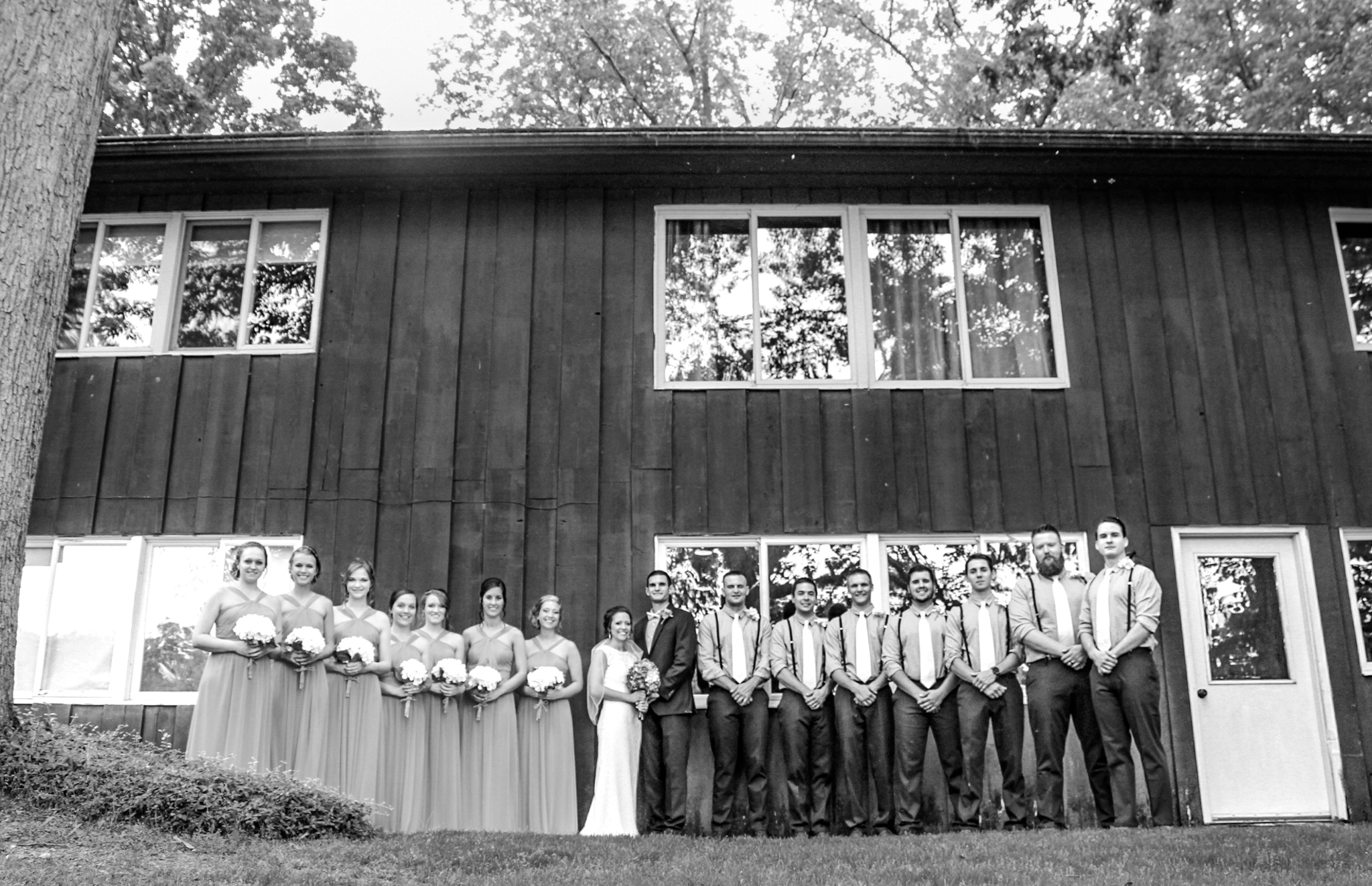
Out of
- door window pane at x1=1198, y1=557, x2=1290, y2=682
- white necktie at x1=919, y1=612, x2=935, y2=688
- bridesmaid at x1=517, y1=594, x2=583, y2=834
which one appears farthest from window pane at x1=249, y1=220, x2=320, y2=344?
door window pane at x1=1198, y1=557, x2=1290, y2=682

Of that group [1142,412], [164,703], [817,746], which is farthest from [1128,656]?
[164,703]

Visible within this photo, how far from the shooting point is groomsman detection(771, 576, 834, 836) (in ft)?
30.0

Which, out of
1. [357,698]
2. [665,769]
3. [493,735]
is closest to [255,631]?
[357,698]

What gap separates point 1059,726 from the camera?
8797 mm

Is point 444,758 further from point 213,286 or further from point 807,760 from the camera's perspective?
point 213,286

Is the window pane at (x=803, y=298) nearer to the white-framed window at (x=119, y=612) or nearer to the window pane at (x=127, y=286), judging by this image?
the white-framed window at (x=119, y=612)

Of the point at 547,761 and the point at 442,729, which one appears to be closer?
the point at 442,729

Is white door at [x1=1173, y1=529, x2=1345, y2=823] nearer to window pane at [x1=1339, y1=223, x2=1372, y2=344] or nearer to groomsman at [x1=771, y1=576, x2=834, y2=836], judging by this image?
window pane at [x1=1339, y1=223, x2=1372, y2=344]

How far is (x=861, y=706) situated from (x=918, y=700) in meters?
0.45

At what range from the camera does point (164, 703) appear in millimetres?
10227

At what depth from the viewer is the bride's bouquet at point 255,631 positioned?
8312mm

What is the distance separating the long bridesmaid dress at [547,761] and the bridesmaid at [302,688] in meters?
1.50

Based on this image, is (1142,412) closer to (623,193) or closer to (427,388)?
(623,193)

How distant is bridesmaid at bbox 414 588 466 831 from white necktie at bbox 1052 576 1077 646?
14.6 feet
